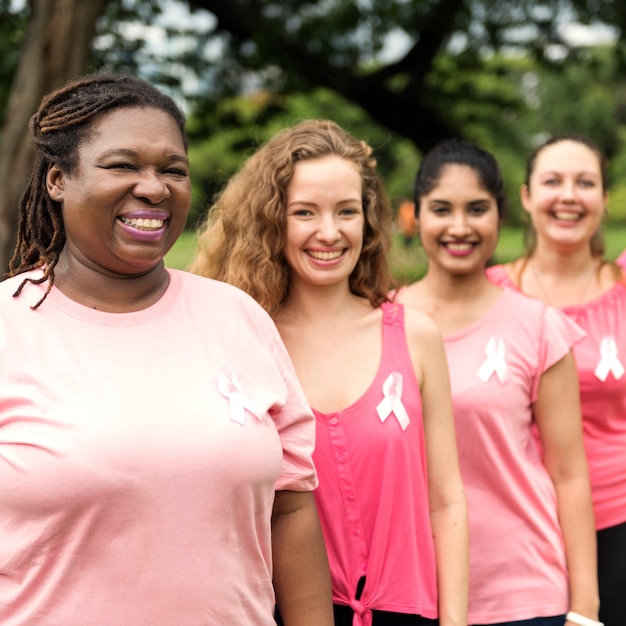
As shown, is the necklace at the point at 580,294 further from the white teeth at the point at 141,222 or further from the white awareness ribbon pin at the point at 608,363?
the white teeth at the point at 141,222

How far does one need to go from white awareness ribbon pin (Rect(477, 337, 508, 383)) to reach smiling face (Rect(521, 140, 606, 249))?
3.20 ft

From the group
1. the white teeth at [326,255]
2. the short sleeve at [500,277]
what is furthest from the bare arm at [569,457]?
the white teeth at [326,255]

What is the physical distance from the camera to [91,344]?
2117mm

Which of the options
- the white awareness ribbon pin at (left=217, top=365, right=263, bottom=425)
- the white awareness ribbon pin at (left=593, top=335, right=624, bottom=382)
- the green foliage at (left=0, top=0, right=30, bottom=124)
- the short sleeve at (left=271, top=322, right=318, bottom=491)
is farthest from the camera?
the green foliage at (left=0, top=0, right=30, bottom=124)

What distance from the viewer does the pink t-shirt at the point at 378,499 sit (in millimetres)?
2740

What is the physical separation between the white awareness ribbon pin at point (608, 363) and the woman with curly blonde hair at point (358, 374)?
101 centimetres

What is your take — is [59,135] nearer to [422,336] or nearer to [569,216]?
[422,336]

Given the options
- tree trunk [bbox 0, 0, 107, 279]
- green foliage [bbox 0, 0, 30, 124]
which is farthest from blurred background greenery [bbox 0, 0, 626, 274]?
tree trunk [bbox 0, 0, 107, 279]

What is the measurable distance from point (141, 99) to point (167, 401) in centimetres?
73

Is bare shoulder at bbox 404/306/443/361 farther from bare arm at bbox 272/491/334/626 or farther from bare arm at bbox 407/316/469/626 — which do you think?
bare arm at bbox 272/491/334/626

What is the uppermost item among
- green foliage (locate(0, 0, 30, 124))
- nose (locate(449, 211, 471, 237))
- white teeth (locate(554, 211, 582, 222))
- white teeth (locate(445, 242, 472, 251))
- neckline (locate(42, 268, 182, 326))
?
green foliage (locate(0, 0, 30, 124))

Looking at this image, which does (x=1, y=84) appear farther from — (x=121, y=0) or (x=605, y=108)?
(x=605, y=108)

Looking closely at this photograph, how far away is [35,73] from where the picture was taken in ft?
22.7

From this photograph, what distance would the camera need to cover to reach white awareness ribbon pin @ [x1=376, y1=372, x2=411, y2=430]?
275 centimetres
